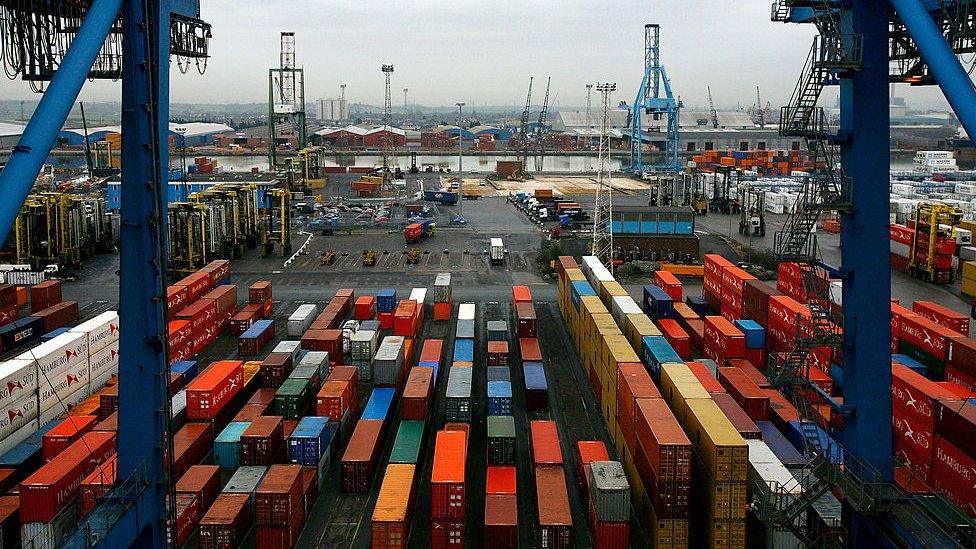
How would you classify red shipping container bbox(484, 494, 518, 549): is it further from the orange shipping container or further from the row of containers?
the row of containers

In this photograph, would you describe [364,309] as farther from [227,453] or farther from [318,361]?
[227,453]

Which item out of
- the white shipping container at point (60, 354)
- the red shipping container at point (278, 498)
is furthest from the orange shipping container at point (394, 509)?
the white shipping container at point (60, 354)

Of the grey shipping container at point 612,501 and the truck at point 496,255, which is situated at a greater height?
the truck at point 496,255

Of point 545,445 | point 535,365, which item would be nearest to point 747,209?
point 535,365

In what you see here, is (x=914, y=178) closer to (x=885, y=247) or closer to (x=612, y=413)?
(x=612, y=413)

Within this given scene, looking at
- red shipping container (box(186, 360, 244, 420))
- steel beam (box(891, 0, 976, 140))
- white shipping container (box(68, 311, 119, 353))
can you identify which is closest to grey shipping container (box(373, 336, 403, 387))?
red shipping container (box(186, 360, 244, 420))

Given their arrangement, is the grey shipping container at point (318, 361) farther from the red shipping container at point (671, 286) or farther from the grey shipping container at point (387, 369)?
the red shipping container at point (671, 286)
